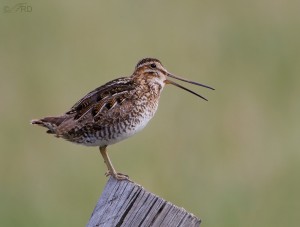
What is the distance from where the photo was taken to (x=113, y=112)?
5.98 meters

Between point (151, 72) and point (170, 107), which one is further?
point (170, 107)

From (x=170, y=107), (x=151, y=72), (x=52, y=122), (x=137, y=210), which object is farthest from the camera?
(x=170, y=107)

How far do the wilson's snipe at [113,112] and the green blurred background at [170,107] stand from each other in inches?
79.7

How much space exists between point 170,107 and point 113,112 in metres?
3.37

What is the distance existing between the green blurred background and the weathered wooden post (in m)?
3.91

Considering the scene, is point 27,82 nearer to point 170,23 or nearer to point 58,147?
point 58,147

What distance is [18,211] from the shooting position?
8133 millimetres
